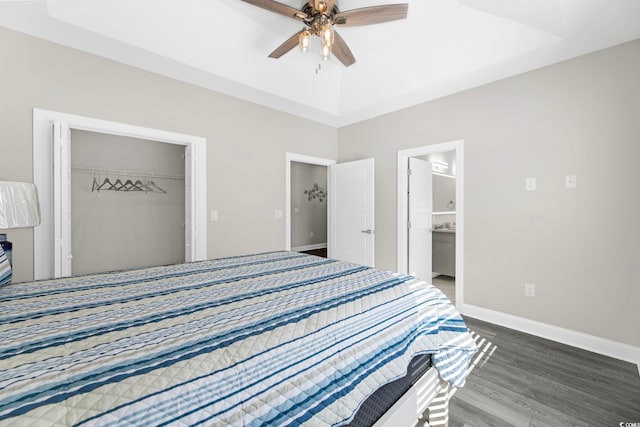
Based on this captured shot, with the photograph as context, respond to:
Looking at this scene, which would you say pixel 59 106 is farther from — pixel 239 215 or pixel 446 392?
pixel 446 392

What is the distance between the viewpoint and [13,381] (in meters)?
0.64

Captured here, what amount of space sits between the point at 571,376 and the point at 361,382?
2163 millimetres

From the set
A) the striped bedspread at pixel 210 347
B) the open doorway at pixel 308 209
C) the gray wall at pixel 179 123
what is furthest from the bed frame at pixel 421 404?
the open doorway at pixel 308 209

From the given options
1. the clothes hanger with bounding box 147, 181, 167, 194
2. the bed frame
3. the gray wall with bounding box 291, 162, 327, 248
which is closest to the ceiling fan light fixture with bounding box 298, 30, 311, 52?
the bed frame

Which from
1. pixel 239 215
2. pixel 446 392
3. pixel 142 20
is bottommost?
pixel 446 392

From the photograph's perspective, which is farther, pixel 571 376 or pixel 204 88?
pixel 204 88

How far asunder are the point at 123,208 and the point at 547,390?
16.5 feet

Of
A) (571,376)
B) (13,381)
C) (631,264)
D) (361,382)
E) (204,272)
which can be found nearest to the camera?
(13,381)

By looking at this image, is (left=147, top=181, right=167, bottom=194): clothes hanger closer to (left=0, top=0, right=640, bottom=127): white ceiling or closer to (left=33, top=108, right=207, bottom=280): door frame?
(left=33, top=108, right=207, bottom=280): door frame

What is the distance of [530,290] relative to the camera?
2.80 meters

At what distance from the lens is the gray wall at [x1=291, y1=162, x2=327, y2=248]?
672cm

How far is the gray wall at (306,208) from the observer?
6723 mm

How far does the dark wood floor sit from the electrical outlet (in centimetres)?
49

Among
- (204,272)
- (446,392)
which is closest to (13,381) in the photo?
(204,272)
